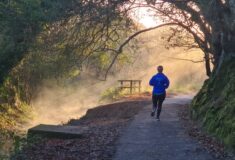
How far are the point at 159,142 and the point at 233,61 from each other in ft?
19.5

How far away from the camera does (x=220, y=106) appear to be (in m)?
14.6

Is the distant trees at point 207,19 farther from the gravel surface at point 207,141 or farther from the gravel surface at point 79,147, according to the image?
the gravel surface at point 79,147

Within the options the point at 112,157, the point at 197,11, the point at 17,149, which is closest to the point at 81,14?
the point at 197,11

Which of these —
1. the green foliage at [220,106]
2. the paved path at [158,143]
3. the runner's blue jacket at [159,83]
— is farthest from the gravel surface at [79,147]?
the green foliage at [220,106]

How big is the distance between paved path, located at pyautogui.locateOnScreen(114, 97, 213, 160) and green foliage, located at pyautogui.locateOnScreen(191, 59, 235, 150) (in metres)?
0.71

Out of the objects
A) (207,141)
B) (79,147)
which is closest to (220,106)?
(207,141)

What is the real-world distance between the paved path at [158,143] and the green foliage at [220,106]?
0.71 meters

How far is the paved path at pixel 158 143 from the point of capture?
10664 millimetres

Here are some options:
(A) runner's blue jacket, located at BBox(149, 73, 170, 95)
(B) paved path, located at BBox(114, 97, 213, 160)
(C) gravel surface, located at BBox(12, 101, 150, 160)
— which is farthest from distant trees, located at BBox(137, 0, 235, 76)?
(C) gravel surface, located at BBox(12, 101, 150, 160)

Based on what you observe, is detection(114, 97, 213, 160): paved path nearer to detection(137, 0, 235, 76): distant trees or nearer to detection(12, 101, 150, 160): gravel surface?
detection(12, 101, 150, 160): gravel surface

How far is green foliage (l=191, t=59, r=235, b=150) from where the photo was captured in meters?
12.1

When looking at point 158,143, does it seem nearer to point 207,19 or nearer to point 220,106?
point 220,106

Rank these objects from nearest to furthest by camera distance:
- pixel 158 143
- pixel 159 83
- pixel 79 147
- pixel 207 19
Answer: pixel 158 143, pixel 79 147, pixel 159 83, pixel 207 19

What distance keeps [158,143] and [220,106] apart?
123 inches
